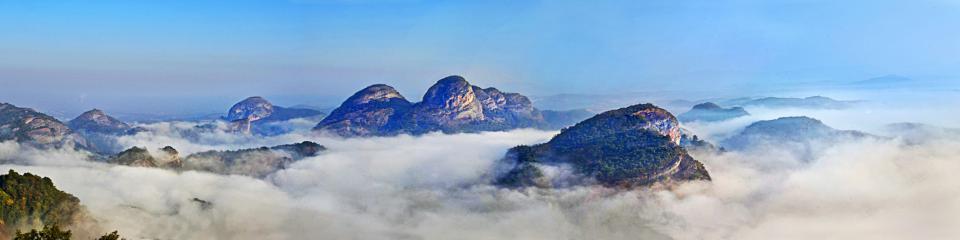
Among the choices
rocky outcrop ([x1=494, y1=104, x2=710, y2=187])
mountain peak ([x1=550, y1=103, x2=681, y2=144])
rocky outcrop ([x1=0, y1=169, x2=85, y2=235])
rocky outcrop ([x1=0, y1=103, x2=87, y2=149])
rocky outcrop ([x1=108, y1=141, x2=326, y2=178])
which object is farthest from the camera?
rocky outcrop ([x1=0, y1=103, x2=87, y2=149])

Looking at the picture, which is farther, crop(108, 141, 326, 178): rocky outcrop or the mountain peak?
the mountain peak

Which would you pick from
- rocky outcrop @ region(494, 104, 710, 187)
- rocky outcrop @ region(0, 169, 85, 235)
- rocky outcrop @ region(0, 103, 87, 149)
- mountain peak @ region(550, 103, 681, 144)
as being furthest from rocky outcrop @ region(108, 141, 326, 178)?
mountain peak @ region(550, 103, 681, 144)

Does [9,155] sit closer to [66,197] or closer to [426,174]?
[66,197]

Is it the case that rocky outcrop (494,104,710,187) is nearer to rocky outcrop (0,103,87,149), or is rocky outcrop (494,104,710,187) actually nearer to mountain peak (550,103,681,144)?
mountain peak (550,103,681,144)

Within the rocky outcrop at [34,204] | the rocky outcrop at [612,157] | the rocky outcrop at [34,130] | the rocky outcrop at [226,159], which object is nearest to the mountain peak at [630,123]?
the rocky outcrop at [612,157]

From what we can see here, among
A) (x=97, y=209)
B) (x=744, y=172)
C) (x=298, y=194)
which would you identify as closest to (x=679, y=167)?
(x=744, y=172)

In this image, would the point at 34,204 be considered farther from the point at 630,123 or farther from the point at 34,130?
the point at 630,123

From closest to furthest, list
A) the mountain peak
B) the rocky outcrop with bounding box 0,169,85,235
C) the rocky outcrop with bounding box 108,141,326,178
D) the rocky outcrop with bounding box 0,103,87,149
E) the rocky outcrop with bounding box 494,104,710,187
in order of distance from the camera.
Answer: the rocky outcrop with bounding box 0,169,85,235 < the rocky outcrop with bounding box 494,104,710,187 < the rocky outcrop with bounding box 108,141,326,178 < the mountain peak < the rocky outcrop with bounding box 0,103,87,149

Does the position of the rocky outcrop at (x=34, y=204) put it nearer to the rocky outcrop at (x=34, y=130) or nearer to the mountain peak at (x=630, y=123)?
the rocky outcrop at (x=34, y=130)

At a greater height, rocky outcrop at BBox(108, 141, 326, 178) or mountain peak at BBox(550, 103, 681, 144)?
mountain peak at BBox(550, 103, 681, 144)
